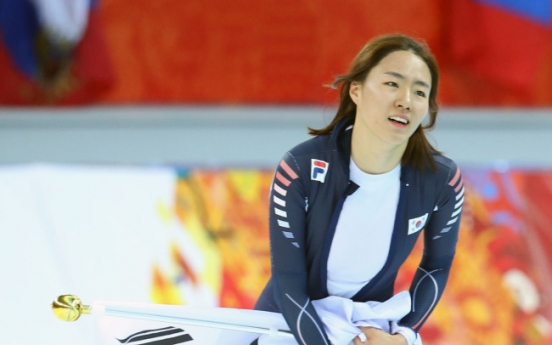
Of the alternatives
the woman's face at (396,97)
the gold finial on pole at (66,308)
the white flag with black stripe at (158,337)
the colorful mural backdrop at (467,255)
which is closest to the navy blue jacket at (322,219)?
the woman's face at (396,97)

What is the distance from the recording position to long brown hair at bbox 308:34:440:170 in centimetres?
183

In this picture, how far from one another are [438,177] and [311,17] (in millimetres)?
3527

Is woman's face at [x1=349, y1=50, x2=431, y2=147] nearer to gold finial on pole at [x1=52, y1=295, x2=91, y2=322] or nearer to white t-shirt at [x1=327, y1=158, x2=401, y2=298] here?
white t-shirt at [x1=327, y1=158, x2=401, y2=298]

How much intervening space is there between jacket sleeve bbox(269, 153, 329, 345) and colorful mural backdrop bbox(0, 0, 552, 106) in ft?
11.3

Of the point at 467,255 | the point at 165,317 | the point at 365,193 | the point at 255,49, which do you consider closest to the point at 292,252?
the point at 365,193

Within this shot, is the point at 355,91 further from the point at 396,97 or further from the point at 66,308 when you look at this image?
the point at 66,308

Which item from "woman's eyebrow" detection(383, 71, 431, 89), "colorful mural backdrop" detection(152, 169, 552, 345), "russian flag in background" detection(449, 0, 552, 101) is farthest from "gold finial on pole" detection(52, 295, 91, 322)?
"russian flag in background" detection(449, 0, 552, 101)

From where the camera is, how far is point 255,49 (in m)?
5.39

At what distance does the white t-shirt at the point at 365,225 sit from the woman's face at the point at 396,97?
0.09 meters

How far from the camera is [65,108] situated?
5387mm

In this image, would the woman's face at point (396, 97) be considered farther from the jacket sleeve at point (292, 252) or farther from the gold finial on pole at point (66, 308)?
the gold finial on pole at point (66, 308)

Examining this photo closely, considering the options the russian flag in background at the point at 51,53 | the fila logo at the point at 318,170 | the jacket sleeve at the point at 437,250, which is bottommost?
the jacket sleeve at the point at 437,250

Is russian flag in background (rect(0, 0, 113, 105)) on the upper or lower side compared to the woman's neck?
upper

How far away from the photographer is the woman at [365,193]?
1.81 metres
